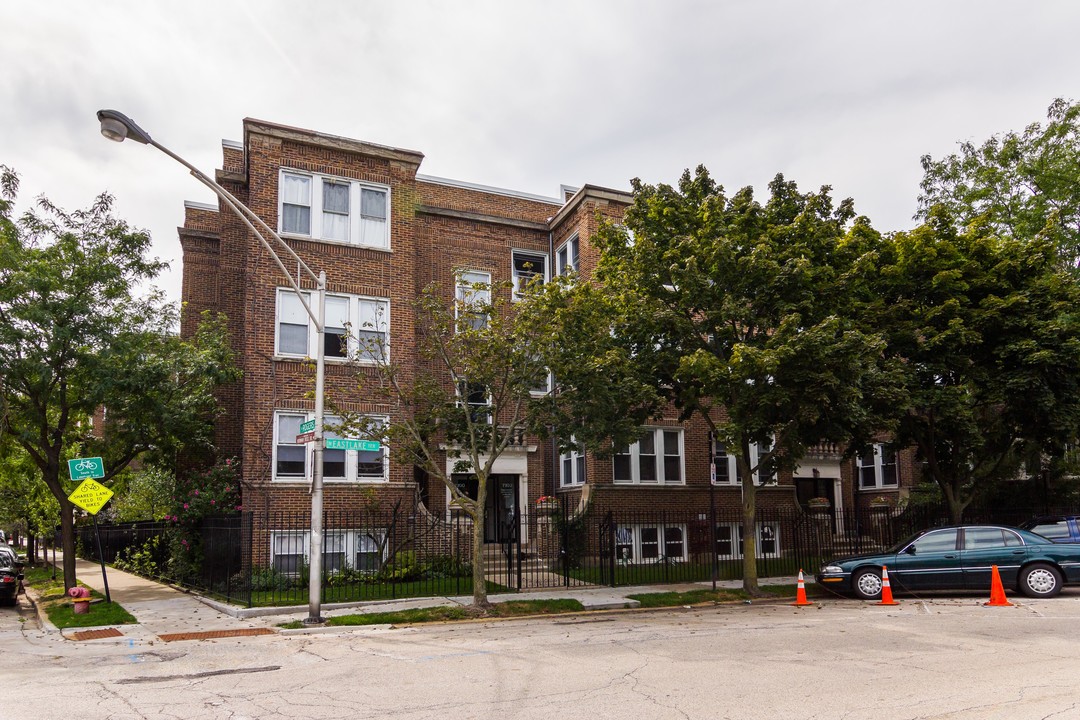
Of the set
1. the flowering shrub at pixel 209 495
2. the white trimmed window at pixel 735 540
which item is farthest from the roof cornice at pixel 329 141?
the white trimmed window at pixel 735 540

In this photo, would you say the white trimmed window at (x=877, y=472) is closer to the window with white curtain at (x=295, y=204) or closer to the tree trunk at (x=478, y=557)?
the tree trunk at (x=478, y=557)

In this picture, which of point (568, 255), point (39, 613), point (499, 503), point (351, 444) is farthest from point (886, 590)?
point (39, 613)

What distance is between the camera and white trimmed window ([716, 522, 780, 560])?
25.9 m

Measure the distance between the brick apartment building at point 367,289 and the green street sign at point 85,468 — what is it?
3.52 m

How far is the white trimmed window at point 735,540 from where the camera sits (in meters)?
25.9

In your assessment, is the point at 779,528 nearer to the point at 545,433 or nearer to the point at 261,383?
the point at 545,433

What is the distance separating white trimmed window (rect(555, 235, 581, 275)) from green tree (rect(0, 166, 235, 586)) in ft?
34.8

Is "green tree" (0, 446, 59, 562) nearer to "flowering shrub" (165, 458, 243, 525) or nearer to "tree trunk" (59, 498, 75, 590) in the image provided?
"tree trunk" (59, 498, 75, 590)

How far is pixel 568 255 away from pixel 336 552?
1178 cm

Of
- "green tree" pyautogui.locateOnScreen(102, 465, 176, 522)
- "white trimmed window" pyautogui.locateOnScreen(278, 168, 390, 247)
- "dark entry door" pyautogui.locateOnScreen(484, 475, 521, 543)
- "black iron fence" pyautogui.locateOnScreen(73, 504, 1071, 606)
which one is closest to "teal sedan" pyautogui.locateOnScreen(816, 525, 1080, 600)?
"black iron fence" pyautogui.locateOnScreen(73, 504, 1071, 606)

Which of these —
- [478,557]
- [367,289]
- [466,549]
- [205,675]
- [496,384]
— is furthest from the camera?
[367,289]

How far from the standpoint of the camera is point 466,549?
838 inches

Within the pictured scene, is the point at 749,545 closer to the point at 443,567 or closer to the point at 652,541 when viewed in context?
the point at 652,541

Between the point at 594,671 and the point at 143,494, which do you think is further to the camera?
the point at 143,494
